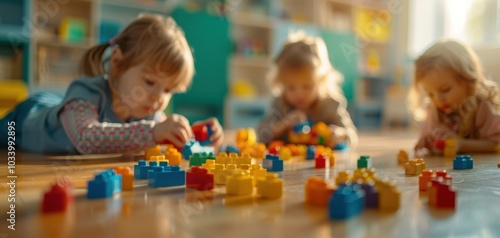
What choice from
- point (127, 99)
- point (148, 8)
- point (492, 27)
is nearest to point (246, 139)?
point (127, 99)

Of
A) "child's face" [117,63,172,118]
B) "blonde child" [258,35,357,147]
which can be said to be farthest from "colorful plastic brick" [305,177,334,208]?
"blonde child" [258,35,357,147]

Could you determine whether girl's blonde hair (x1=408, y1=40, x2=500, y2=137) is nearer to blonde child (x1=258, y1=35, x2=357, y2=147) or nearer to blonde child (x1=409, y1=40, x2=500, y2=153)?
blonde child (x1=409, y1=40, x2=500, y2=153)

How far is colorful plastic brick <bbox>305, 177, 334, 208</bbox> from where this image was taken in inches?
21.6

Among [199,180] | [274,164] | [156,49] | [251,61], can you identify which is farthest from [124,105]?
[251,61]

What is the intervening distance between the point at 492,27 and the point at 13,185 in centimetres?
359

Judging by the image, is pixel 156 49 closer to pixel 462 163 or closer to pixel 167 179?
pixel 167 179

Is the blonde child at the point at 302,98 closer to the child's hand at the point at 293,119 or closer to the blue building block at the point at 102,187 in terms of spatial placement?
the child's hand at the point at 293,119

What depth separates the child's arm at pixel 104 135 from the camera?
108cm

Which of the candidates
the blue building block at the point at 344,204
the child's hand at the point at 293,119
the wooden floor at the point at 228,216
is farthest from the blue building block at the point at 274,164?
the child's hand at the point at 293,119

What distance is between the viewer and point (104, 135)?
1085mm

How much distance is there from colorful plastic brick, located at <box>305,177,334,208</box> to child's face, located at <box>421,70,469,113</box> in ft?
2.87

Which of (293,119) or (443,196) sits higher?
(293,119)

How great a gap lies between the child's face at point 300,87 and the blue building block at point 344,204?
4.11ft

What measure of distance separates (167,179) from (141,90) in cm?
58
